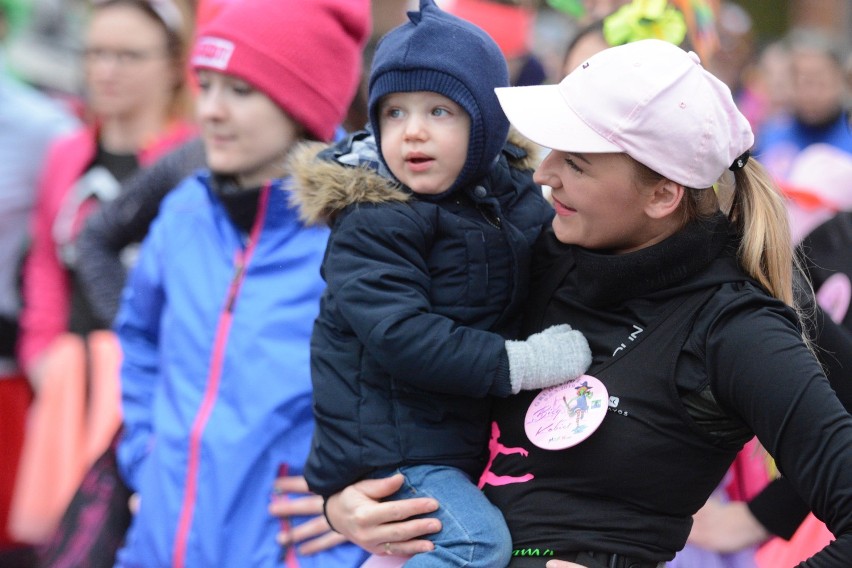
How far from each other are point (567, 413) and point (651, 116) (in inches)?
23.4

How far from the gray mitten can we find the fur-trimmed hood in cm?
42

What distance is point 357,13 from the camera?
333 cm

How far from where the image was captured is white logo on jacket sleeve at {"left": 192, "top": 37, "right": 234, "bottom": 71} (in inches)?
125

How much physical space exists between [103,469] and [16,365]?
1.18m

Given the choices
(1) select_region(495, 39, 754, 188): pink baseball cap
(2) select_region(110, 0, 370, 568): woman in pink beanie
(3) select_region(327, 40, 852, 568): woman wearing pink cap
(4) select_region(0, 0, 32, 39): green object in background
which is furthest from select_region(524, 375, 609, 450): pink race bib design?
(4) select_region(0, 0, 32, 39): green object in background

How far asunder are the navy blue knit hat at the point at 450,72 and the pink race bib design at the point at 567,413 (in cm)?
49

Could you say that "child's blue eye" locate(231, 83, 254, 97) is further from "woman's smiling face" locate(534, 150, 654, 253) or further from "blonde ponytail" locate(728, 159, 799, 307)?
"blonde ponytail" locate(728, 159, 799, 307)

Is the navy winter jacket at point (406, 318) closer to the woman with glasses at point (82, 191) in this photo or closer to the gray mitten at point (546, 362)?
the gray mitten at point (546, 362)

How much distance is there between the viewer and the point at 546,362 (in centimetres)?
224

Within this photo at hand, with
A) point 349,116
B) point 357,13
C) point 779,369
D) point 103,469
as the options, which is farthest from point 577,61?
point 103,469

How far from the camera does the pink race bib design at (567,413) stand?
2.18 metres

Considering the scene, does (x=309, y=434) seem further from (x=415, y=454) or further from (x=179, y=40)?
(x=179, y=40)

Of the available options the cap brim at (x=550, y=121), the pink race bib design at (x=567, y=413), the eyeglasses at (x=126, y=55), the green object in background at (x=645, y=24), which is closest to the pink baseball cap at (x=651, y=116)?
the cap brim at (x=550, y=121)

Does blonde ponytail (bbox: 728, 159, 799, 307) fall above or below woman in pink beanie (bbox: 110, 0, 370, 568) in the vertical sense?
above
